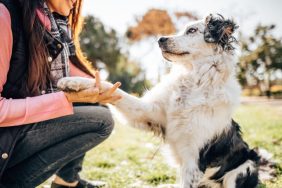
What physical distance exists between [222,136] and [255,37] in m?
24.1

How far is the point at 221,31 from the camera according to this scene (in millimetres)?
3367

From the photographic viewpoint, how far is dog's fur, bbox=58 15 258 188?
10.0 ft

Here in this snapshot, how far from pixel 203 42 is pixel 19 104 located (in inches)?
71.4

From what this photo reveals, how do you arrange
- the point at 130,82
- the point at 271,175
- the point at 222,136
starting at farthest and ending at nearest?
the point at 130,82, the point at 271,175, the point at 222,136

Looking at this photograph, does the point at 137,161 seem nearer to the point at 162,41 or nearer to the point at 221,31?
the point at 162,41

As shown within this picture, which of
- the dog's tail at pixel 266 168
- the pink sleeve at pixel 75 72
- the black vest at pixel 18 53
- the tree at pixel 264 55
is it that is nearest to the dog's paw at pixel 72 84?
the black vest at pixel 18 53

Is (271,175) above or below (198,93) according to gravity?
below

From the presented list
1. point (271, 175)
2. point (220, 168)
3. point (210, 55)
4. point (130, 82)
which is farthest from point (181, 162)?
point (130, 82)

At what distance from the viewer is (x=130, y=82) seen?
23406 millimetres

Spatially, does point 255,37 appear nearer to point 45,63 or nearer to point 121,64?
point 121,64

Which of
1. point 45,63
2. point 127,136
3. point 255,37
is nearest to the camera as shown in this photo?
point 45,63

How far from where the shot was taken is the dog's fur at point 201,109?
10.0ft

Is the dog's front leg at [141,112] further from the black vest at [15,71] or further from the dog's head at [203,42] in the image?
the black vest at [15,71]

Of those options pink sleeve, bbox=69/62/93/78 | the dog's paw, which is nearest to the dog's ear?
pink sleeve, bbox=69/62/93/78
